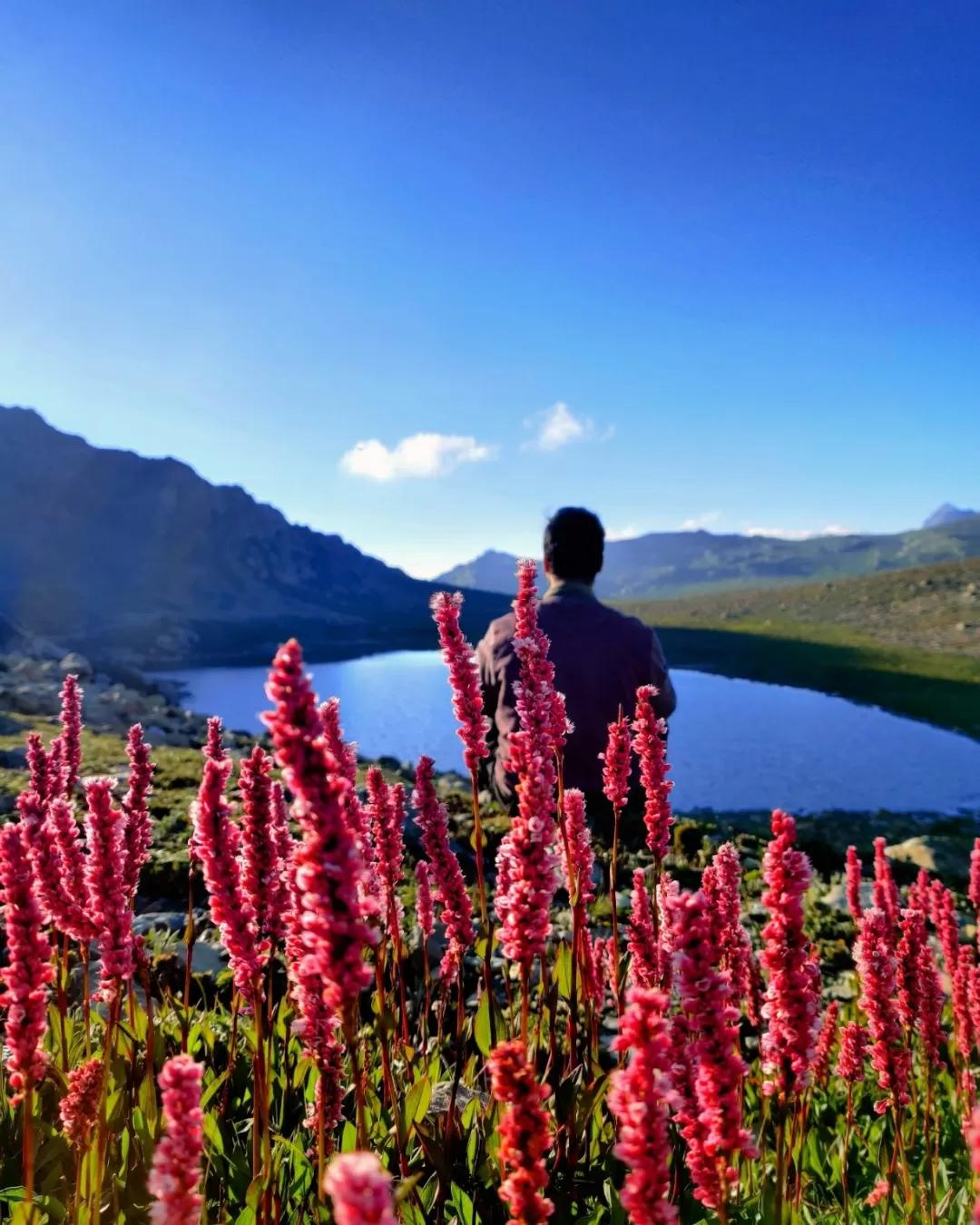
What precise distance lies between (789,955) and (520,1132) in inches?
35.4

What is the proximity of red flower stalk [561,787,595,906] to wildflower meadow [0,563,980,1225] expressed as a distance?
0.02 metres

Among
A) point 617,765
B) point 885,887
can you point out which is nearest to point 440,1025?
point 617,765

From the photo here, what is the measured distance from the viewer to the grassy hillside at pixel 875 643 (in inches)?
1732

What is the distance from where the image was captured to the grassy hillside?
44000 mm

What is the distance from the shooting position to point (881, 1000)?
2.75 m

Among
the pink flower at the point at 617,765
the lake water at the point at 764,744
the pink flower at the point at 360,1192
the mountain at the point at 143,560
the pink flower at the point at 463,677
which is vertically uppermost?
the mountain at the point at 143,560

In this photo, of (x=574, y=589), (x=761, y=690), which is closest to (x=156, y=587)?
(x=761, y=690)

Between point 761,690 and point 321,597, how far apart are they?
15254 centimetres

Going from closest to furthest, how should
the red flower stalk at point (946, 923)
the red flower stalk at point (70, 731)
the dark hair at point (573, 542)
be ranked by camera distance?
the red flower stalk at point (946, 923) → the red flower stalk at point (70, 731) → the dark hair at point (573, 542)

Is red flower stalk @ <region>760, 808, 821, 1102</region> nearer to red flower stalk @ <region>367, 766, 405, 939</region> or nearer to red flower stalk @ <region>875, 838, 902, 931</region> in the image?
red flower stalk @ <region>367, 766, 405, 939</region>

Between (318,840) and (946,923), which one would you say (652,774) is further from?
(946,923)

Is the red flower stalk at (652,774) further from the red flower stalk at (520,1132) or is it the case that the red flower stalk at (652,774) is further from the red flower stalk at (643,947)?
the red flower stalk at (520,1132)

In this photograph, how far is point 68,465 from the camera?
184375 mm

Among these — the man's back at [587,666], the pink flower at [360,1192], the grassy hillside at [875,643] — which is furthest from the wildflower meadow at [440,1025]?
the grassy hillside at [875,643]
